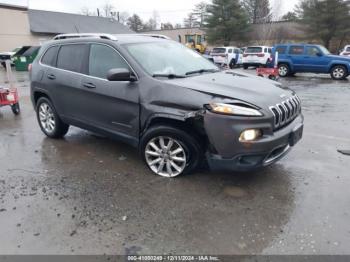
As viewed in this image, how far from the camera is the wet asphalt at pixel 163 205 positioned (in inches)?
113

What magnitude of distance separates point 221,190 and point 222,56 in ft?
72.8

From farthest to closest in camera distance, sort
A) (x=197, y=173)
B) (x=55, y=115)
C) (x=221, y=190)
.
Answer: (x=55, y=115) → (x=197, y=173) → (x=221, y=190)

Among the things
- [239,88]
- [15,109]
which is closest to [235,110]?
[239,88]

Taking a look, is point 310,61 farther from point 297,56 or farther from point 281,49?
point 281,49

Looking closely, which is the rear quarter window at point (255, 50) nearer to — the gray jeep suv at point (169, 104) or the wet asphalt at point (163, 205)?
the wet asphalt at point (163, 205)

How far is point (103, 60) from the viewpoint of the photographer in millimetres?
4633

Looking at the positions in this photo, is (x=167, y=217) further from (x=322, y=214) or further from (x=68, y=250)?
(x=322, y=214)

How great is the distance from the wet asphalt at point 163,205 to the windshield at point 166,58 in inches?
56.9

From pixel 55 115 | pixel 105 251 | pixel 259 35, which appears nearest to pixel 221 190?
pixel 105 251

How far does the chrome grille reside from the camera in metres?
3.65

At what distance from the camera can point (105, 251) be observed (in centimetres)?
278

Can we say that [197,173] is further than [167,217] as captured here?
Yes

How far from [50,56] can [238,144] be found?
383 centimetres

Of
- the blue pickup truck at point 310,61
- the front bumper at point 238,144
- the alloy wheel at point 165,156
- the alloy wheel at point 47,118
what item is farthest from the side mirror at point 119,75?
the blue pickup truck at point 310,61
